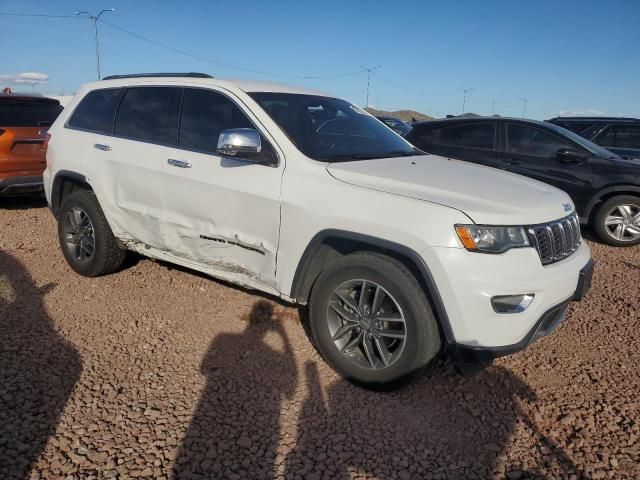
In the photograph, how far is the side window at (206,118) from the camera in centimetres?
369

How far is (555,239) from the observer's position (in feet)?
9.62

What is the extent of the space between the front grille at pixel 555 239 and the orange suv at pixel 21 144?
703 centimetres

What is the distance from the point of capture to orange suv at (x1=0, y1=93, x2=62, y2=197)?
23.0ft

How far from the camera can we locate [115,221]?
438 cm

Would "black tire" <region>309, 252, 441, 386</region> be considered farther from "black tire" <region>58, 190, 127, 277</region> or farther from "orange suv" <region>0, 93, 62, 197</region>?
"orange suv" <region>0, 93, 62, 197</region>

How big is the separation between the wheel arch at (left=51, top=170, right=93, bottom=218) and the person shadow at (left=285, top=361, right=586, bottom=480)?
115 inches

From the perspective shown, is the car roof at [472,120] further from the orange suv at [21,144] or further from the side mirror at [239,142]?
the orange suv at [21,144]

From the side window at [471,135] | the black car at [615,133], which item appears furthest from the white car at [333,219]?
the black car at [615,133]

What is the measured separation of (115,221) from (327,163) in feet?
7.19

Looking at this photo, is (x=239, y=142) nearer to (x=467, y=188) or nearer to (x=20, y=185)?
(x=467, y=188)

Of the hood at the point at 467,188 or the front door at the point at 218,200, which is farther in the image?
the front door at the point at 218,200

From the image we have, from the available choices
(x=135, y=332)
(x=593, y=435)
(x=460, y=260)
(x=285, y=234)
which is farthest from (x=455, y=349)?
(x=135, y=332)

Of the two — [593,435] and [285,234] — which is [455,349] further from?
[285,234]

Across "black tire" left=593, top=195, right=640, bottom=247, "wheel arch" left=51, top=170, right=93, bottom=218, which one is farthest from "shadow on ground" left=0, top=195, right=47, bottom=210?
"black tire" left=593, top=195, right=640, bottom=247
